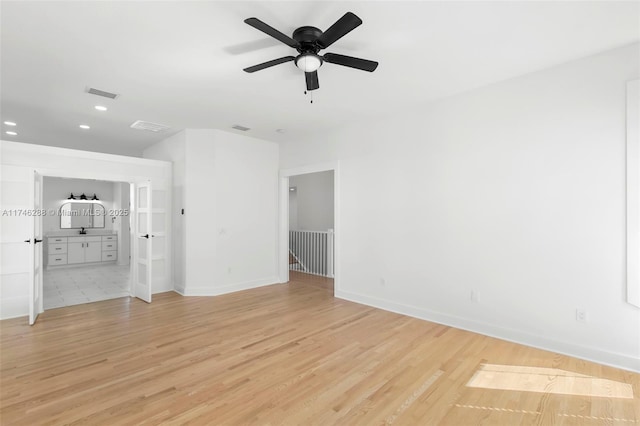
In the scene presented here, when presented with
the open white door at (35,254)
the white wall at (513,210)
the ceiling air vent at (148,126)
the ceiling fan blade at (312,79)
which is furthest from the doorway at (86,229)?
the ceiling fan blade at (312,79)

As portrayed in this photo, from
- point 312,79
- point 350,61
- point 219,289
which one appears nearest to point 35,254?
point 219,289

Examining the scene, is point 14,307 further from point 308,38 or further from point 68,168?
point 308,38

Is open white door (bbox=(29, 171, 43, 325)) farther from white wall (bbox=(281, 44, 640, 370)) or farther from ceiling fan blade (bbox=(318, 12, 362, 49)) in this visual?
white wall (bbox=(281, 44, 640, 370))

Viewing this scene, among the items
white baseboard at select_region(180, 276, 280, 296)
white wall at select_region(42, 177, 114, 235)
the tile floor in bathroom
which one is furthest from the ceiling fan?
white wall at select_region(42, 177, 114, 235)

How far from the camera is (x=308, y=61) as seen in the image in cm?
253

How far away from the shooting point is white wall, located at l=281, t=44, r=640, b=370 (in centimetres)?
287

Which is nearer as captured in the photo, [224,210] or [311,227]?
[224,210]

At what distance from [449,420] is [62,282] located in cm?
757

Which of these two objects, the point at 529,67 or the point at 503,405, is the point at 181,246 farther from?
the point at 529,67

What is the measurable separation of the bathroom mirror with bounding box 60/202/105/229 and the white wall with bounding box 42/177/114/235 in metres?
0.10

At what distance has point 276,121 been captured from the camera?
4.90 m

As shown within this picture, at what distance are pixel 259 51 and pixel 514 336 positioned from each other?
4.00m

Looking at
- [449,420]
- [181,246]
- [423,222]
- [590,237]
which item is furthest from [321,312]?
[590,237]

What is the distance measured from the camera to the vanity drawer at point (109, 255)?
28.4 feet
